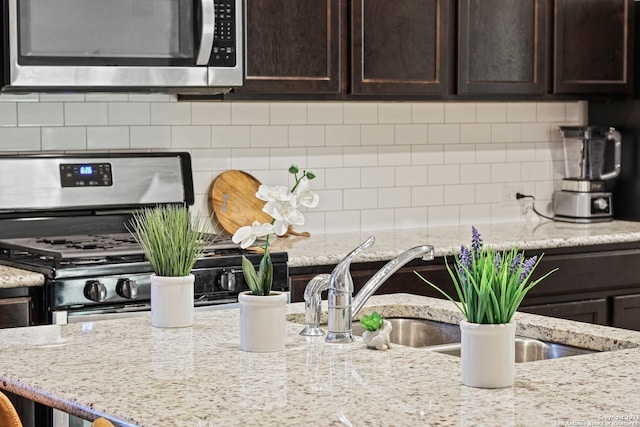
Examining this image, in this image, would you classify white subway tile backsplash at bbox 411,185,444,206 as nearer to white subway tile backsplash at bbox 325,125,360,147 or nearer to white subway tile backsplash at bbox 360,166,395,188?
white subway tile backsplash at bbox 360,166,395,188

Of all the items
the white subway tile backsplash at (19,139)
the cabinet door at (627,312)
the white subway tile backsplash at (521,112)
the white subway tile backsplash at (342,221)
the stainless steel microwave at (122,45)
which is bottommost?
the cabinet door at (627,312)

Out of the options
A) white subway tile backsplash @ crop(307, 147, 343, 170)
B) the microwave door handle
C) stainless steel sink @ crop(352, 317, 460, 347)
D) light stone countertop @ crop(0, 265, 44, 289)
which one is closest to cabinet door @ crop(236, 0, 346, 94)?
the microwave door handle

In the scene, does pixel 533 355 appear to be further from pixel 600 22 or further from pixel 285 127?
pixel 600 22

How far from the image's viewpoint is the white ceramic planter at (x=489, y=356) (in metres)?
1.90

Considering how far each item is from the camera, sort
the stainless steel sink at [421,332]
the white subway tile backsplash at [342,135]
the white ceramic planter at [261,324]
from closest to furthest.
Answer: the white ceramic planter at [261,324] < the stainless steel sink at [421,332] < the white subway tile backsplash at [342,135]

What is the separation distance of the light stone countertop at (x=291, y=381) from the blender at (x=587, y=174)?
2.80 metres

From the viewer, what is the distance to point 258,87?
167 inches

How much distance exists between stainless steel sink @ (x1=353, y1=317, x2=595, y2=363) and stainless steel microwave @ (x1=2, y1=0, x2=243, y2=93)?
1.50 m

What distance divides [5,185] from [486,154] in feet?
7.46

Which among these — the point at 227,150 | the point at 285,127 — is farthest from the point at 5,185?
the point at 285,127

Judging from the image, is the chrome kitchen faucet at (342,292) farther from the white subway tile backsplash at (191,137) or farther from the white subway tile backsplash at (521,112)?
the white subway tile backsplash at (521,112)

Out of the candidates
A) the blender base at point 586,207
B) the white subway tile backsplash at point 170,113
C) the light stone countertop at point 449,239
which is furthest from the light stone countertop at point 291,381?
the blender base at point 586,207

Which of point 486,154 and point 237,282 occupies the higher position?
point 486,154

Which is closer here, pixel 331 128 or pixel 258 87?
pixel 258 87
